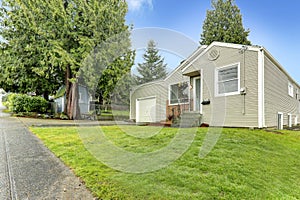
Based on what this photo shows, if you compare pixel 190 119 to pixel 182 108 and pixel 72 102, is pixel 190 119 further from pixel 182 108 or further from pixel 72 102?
pixel 72 102

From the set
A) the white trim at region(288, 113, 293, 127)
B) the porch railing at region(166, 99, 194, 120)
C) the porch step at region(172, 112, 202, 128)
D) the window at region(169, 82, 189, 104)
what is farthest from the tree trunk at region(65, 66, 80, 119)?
the white trim at region(288, 113, 293, 127)

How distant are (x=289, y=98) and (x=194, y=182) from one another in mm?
12258

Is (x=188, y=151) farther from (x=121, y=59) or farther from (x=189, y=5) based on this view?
(x=189, y=5)

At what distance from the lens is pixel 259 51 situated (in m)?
8.23

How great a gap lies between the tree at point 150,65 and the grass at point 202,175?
2024 mm

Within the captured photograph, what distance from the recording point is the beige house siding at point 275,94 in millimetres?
8773

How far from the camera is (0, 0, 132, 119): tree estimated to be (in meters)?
13.7

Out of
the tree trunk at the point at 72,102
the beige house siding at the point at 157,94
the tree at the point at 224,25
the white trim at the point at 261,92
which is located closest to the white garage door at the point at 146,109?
the beige house siding at the point at 157,94

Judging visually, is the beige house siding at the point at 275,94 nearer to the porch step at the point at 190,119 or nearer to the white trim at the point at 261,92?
the white trim at the point at 261,92

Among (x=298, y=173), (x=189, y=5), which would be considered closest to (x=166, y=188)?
(x=298, y=173)

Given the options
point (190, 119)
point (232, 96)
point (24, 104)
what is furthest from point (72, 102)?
point (232, 96)

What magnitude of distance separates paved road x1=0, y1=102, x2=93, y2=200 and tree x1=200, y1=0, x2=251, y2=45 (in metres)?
26.5

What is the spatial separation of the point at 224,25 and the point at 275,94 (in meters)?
20.6

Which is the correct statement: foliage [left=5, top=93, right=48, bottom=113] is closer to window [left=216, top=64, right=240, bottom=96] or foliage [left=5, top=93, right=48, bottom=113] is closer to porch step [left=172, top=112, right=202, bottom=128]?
porch step [left=172, top=112, right=202, bottom=128]
